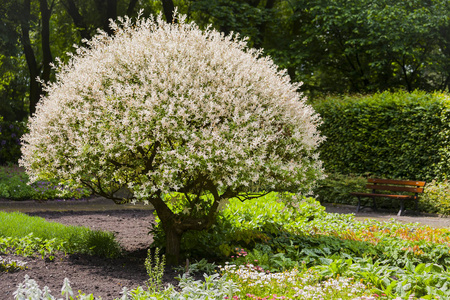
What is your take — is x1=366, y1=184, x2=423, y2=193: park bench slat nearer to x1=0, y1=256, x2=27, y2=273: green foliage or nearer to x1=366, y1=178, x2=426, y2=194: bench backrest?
x1=366, y1=178, x2=426, y2=194: bench backrest

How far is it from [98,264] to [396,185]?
372 inches

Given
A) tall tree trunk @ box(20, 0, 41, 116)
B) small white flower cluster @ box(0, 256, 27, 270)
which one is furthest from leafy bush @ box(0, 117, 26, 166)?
small white flower cluster @ box(0, 256, 27, 270)

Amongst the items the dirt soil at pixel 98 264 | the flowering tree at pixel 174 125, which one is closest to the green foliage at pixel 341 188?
the dirt soil at pixel 98 264

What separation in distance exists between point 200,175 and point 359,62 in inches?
644

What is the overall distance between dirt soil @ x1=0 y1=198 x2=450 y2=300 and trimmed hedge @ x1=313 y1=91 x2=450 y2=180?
221 centimetres

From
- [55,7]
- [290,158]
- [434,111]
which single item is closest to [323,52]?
[434,111]

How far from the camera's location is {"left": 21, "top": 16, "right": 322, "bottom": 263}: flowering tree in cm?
511

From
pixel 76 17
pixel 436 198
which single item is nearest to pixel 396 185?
pixel 436 198

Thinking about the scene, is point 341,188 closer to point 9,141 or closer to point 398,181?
point 398,181

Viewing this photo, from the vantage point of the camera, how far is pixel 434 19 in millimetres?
16672

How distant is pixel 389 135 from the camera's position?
516 inches

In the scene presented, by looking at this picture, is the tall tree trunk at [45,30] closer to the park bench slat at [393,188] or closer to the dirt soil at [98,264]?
the dirt soil at [98,264]

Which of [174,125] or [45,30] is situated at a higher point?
[45,30]

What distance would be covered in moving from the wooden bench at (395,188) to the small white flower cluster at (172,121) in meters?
6.46
